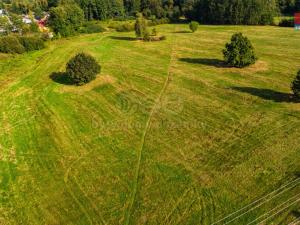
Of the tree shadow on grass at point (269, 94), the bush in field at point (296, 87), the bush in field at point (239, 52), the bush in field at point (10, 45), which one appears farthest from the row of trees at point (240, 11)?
the bush in field at point (296, 87)

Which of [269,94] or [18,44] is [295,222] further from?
[18,44]

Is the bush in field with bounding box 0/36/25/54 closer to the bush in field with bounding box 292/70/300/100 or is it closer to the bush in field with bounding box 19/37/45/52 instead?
the bush in field with bounding box 19/37/45/52

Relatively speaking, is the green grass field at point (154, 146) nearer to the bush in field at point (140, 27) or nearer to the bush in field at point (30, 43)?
the bush in field at point (140, 27)

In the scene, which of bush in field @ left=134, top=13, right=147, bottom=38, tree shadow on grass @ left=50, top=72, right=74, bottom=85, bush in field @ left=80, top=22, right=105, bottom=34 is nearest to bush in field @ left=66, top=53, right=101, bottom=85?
tree shadow on grass @ left=50, top=72, right=74, bottom=85

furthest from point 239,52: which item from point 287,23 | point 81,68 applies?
point 287,23

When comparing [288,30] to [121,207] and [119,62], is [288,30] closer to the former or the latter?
[119,62]
